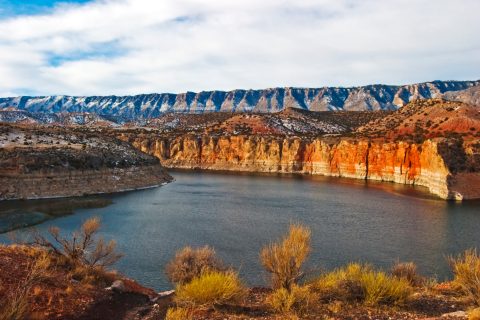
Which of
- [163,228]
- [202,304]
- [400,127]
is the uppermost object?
[400,127]

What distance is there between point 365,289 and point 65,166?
54.5m

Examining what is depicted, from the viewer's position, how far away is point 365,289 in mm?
14805

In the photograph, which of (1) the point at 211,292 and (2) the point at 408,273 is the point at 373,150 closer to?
(2) the point at 408,273

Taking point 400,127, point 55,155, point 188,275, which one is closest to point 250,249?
point 188,275

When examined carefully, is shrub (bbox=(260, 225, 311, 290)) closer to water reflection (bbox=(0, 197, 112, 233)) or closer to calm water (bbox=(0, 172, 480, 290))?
calm water (bbox=(0, 172, 480, 290))

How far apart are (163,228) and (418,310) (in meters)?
27.1

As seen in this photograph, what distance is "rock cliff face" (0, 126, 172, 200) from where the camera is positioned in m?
56.3

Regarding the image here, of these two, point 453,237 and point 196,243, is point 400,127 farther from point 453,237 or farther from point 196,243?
point 196,243

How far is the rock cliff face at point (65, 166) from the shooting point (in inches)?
2217

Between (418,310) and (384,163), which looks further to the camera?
(384,163)

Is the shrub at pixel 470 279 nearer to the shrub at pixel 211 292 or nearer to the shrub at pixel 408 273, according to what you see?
the shrub at pixel 408 273

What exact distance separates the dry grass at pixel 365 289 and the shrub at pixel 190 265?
187 inches

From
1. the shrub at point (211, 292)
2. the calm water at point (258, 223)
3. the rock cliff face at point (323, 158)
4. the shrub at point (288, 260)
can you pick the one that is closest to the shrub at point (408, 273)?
→ the shrub at point (288, 260)

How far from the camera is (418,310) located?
1406cm
